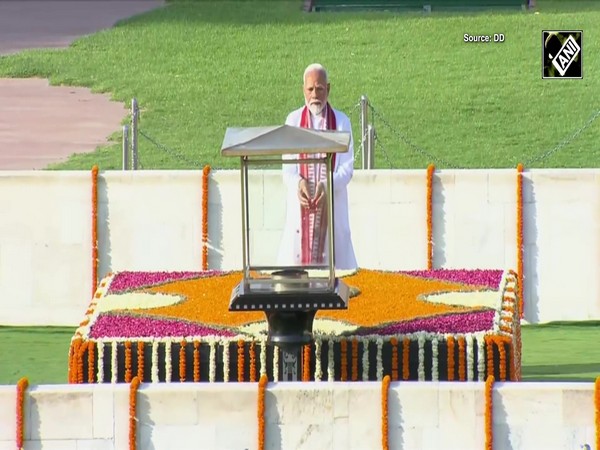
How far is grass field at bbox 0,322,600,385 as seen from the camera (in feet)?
50.6

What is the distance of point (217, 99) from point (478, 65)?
3274mm

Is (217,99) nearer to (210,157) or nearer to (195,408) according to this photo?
(210,157)

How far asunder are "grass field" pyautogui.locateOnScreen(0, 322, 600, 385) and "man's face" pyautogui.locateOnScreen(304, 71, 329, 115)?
7.09 feet

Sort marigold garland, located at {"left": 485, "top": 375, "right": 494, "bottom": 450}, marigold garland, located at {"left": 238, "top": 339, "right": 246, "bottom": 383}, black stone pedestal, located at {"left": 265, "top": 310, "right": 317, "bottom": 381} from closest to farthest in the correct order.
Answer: marigold garland, located at {"left": 485, "top": 375, "right": 494, "bottom": 450}
black stone pedestal, located at {"left": 265, "top": 310, "right": 317, "bottom": 381}
marigold garland, located at {"left": 238, "top": 339, "right": 246, "bottom": 383}

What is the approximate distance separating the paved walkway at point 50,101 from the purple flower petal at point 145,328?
1041 cm

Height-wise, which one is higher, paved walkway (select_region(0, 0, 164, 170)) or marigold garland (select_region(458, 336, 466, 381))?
paved walkway (select_region(0, 0, 164, 170))

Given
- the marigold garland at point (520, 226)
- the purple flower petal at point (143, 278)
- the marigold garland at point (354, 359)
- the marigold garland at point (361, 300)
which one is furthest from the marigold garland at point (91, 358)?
the marigold garland at point (520, 226)

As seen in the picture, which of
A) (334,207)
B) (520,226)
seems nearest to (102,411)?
(334,207)

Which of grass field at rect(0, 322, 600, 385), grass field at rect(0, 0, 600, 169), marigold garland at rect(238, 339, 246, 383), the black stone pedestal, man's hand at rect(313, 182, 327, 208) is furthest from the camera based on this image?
grass field at rect(0, 0, 600, 169)

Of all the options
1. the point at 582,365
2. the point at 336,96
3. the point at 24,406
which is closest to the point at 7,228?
the point at 582,365

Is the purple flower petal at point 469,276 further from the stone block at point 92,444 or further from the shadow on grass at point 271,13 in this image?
the shadow on grass at point 271,13

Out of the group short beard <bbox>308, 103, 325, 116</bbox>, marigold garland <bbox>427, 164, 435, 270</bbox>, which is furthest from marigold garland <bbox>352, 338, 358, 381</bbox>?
marigold garland <bbox>427, 164, 435, 270</bbox>

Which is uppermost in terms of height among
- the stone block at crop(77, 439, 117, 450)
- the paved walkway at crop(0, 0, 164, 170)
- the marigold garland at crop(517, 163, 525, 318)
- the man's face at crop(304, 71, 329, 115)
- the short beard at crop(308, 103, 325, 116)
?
the paved walkway at crop(0, 0, 164, 170)

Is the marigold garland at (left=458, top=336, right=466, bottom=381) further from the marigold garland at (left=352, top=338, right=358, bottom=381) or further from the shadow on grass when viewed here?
the shadow on grass
